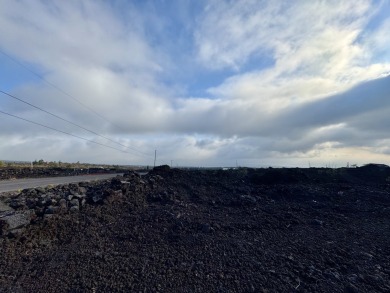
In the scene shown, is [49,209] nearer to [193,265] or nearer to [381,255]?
[193,265]

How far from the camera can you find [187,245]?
259 inches

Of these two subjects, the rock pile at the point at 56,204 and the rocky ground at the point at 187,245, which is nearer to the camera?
the rocky ground at the point at 187,245

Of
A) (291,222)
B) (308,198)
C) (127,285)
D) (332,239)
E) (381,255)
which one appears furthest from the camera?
(308,198)

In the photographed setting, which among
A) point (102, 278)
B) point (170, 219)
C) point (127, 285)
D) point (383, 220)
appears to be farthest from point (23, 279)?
point (383, 220)

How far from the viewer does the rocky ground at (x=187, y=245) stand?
520cm

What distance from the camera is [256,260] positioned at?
601cm

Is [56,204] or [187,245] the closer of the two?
[187,245]

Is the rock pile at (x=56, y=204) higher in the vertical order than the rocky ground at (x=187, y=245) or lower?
higher

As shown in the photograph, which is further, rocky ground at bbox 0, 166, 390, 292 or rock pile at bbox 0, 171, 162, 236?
rock pile at bbox 0, 171, 162, 236

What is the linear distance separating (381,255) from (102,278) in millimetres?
5788

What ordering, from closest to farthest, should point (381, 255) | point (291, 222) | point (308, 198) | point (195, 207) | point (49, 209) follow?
1. point (381, 255)
2. point (49, 209)
3. point (291, 222)
4. point (195, 207)
5. point (308, 198)

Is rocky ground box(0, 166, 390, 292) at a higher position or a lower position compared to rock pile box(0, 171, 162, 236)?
lower

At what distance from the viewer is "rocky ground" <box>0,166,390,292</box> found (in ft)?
17.1

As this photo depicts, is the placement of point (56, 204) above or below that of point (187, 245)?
above
